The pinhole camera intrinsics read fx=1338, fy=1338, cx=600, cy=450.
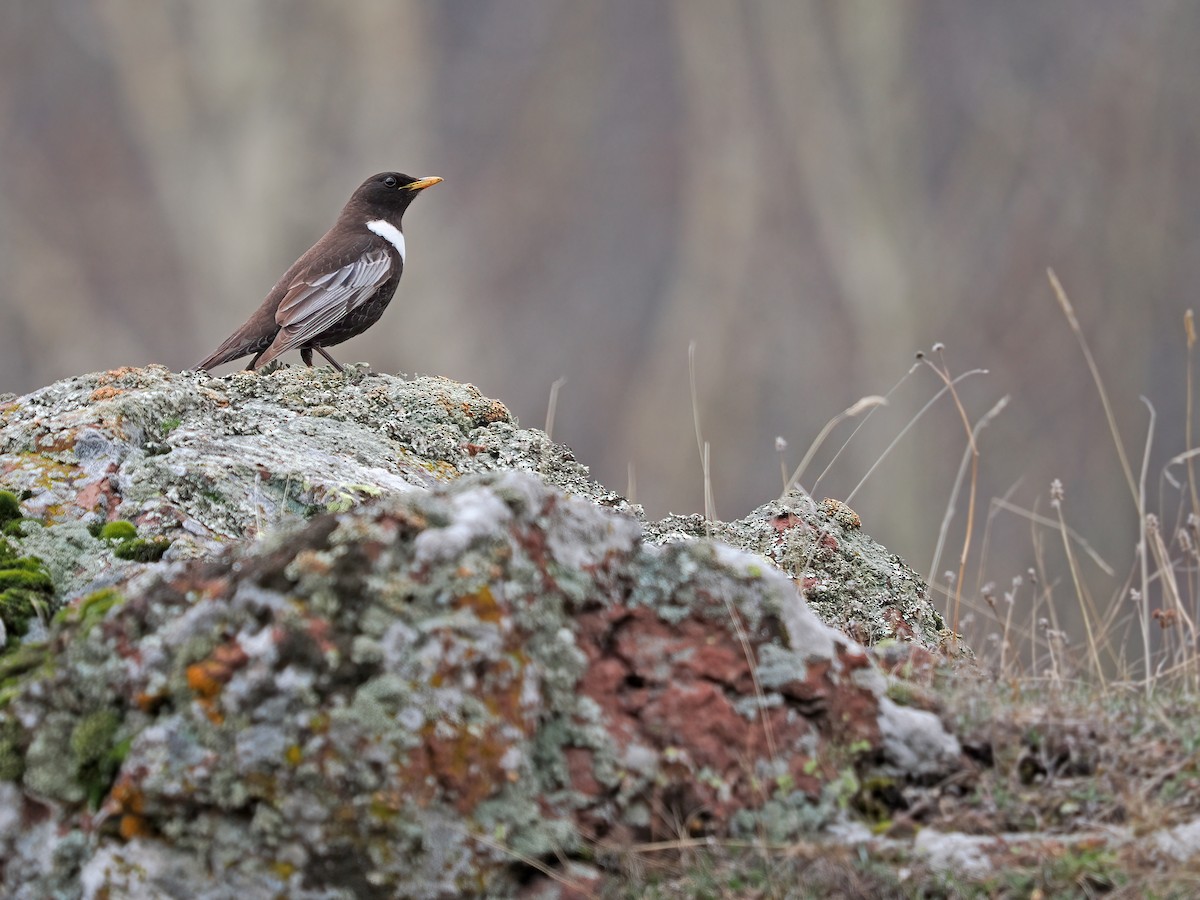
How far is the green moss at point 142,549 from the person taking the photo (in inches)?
122

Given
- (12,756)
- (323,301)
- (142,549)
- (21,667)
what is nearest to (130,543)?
(142,549)

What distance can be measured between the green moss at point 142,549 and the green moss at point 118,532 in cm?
3

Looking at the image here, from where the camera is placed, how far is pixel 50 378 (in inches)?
1047

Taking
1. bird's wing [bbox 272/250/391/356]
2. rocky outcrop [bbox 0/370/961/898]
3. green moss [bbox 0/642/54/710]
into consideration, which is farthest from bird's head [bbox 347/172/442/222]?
green moss [bbox 0/642/54/710]

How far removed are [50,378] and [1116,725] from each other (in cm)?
2698

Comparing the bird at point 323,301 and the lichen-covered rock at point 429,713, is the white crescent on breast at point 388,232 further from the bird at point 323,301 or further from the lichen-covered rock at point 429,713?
the lichen-covered rock at point 429,713

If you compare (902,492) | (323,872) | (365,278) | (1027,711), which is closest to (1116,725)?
(1027,711)

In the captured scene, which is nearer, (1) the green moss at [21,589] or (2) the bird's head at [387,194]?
(1) the green moss at [21,589]

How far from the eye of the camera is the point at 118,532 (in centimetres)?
316

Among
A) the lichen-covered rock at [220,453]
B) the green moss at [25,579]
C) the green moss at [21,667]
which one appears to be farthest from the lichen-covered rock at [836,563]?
the green moss at [21,667]

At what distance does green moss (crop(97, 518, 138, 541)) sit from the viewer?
10.3ft

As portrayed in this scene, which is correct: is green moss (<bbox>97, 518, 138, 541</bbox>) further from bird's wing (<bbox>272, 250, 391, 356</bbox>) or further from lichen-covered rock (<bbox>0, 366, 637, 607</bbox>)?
bird's wing (<bbox>272, 250, 391, 356</bbox>)

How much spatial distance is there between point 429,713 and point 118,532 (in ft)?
4.67

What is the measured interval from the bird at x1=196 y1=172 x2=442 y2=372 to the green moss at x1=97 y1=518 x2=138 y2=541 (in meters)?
2.70
